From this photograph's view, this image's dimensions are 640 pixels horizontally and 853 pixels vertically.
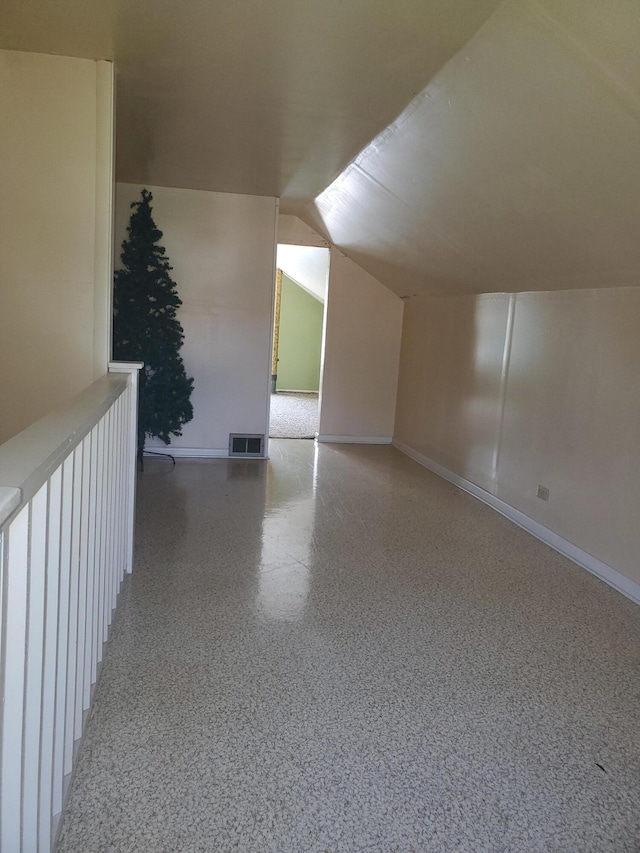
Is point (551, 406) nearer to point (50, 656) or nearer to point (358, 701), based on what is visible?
point (358, 701)

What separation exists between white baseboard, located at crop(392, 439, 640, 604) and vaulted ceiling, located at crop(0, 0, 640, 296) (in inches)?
61.0

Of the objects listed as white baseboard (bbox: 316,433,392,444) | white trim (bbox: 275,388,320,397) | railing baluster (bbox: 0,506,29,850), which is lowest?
white baseboard (bbox: 316,433,392,444)

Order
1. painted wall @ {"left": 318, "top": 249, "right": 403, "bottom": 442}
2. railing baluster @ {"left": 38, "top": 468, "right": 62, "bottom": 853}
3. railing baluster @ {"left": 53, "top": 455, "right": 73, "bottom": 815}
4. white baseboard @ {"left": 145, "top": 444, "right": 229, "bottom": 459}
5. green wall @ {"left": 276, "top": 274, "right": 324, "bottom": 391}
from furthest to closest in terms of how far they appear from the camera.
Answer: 1. green wall @ {"left": 276, "top": 274, "right": 324, "bottom": 391}
2. painted wall @ {"left": 318, "top": 249, "right": 403, "bottom": 442}
3. white baseboard @ {"left": 145, "top": 444, "right": 229, "bottom": 459}
4. railing baluster @ {"left": 53, "top": 455, "right": 73, "bottom": 815}
5. railing baluster @ {"left": 38, "top": 468, "right": 62, "bottom": 853}

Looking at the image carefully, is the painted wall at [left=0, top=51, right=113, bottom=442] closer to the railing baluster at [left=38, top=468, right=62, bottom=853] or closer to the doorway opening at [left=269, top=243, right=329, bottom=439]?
the railing baluster at [left=38, top=468, right=62, bottom=853]

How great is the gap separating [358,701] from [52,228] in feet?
8.46

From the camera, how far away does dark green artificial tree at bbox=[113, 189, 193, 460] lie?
4.89 meters

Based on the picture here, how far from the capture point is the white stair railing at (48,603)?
99 centimetres

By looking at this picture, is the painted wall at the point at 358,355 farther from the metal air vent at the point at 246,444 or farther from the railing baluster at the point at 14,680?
the railing baluster at the point at 14,680

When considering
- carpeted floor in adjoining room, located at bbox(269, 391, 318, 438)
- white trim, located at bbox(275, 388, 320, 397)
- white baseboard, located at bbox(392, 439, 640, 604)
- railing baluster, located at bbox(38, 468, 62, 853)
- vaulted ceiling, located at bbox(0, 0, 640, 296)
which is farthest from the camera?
white trim, located at bbox(275, 388, 320, 397)

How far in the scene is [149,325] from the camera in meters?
4.95

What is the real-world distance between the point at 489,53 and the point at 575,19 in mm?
501

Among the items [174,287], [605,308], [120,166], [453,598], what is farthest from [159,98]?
[453,598]

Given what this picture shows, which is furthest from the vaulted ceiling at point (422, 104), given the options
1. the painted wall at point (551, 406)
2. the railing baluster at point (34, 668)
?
the railing baluster at point (34, 668)

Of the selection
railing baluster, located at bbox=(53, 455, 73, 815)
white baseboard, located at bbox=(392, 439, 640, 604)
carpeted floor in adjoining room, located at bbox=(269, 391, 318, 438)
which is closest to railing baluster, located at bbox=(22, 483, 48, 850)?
railing baluster, located at bbox=(53, 455, 73, 815)
